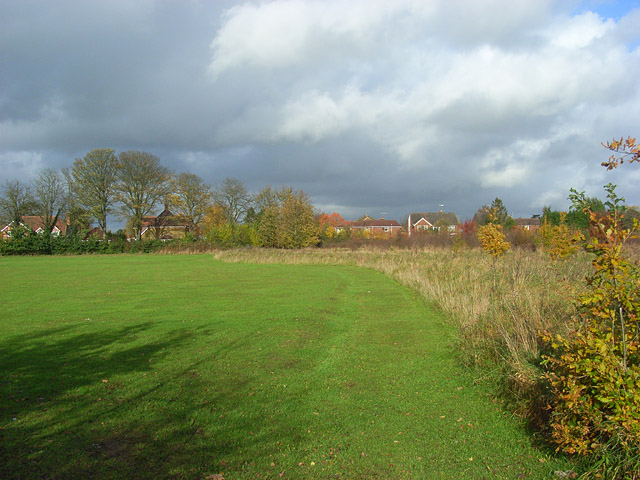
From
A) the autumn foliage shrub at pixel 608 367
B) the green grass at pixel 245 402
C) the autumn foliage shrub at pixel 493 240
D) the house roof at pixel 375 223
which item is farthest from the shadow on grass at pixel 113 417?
the house roof at pixel 375 223

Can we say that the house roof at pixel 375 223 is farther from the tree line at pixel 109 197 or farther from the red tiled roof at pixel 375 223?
the tree line at pixel 109 197

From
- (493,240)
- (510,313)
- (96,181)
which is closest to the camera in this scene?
(510,313)

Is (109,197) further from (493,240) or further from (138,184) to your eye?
(493,240)

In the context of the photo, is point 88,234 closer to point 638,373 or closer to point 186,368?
point 186,368

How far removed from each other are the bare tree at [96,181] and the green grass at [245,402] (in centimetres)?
4891

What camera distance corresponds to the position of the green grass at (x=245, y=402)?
175 inches

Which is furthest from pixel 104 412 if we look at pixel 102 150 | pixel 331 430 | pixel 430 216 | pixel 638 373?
pixel 430 216

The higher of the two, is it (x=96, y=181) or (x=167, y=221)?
(x=96, y=181)

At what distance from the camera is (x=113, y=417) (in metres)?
5.47

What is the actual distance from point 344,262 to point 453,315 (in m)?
25.6

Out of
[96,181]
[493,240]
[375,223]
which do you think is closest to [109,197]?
[96,181]

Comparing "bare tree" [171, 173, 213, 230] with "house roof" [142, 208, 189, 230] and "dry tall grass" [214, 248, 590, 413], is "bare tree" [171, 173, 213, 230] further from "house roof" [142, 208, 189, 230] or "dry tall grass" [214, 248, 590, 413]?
"dry tall grass" [214, 248, 590, 413]

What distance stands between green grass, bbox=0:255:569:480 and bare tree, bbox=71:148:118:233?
160ft

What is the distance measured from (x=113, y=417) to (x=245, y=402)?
1.67 meters
